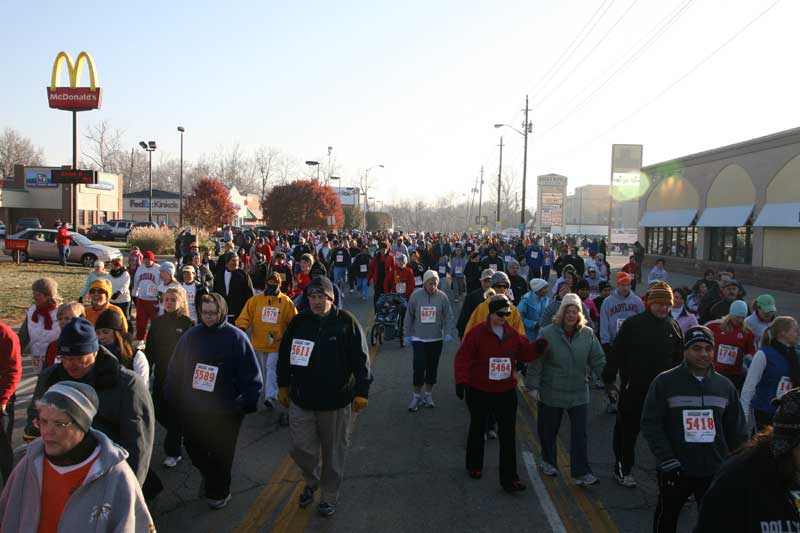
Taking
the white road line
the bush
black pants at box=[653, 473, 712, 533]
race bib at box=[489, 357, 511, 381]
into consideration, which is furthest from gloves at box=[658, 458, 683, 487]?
the bush

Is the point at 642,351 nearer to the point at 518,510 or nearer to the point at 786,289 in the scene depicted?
the point at 518,510

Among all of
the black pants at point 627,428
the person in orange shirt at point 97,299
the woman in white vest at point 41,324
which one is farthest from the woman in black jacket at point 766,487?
the woman in white vest at point 41,324

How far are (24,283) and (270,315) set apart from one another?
16.8 m

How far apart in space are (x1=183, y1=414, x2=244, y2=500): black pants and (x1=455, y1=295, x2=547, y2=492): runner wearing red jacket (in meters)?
2.19

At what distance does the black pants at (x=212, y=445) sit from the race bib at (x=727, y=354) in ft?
16.7

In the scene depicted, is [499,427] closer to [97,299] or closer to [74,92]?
[97,299]

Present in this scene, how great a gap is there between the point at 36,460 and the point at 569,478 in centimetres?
482

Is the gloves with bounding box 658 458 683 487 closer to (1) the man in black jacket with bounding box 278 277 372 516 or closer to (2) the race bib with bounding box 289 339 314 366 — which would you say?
(1) the man in black jacket with bounding box 278 277 372 516

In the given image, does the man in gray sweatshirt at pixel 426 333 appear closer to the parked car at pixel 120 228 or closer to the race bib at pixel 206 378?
the race bib at pixel 206 378

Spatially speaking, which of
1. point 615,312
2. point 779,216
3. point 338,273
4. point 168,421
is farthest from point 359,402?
point 779,216

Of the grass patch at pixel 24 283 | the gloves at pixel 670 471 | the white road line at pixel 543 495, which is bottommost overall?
the white road line at pixel 543 495

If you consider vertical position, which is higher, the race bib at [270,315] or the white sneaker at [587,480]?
the race bib at [270,315]

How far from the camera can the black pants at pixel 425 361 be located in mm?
8453

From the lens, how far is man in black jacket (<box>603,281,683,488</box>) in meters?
5.73
